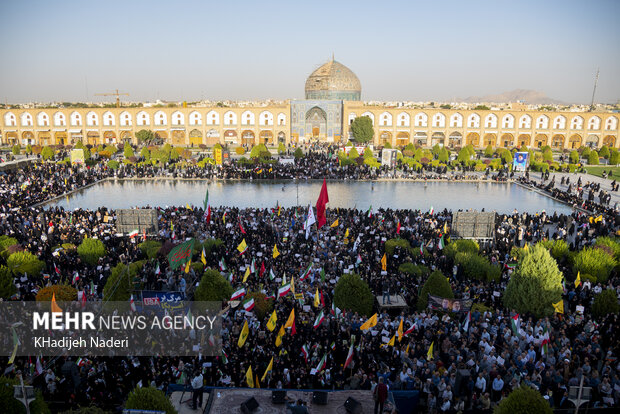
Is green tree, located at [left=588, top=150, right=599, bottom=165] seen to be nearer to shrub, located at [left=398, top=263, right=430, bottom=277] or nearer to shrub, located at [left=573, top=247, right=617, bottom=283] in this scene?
shrub, located at [left=573, top=247, right=617, bottom=283]

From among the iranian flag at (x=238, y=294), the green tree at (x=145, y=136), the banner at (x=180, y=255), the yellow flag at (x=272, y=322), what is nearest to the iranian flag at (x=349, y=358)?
the yellow flag at (x=272, y=322)

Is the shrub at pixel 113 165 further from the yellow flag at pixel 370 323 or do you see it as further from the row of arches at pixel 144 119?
the yellow flag at pixel 370 323

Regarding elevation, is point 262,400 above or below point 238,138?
below

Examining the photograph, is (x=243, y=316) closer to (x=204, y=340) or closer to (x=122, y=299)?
(x=204, y=340)

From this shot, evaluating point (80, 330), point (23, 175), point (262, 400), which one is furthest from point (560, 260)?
point (23, 175)

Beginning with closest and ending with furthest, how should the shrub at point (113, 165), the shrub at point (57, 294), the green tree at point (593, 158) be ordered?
the shrub at point (57, 294) → the shrub at point (113, 165) → the green tree at point (593, 158)

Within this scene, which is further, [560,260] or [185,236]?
[185,236]

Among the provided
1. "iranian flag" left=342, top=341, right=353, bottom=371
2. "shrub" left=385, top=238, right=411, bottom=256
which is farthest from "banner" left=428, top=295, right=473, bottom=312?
"shrub" left=385, top=238, right=411, bottom=256
